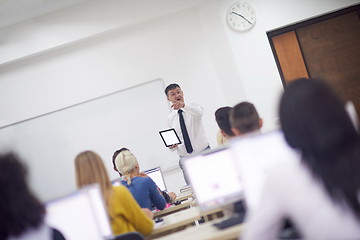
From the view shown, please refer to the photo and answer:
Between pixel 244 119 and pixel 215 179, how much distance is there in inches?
14.4

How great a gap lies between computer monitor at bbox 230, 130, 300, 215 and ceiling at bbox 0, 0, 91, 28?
430 centimetres

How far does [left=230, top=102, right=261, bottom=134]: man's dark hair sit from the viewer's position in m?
2.19

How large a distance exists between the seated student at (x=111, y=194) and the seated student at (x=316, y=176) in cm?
136

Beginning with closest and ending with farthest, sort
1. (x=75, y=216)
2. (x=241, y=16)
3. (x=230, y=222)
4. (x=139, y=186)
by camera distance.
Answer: (x=75, y=216) < (x=230, y=222) < (x=139, y=186) < (x=241, y=16)

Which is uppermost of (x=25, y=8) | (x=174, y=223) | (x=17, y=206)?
(x=25, y=8)

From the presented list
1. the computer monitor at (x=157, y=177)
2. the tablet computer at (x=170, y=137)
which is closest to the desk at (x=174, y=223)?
the computer monitor at (x=157, y=177)

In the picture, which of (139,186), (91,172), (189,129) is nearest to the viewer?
(91,172)

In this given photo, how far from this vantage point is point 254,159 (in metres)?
1.97

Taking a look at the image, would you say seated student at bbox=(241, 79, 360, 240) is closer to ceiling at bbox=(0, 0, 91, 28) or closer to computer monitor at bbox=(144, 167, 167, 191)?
computer monitor at bbox=(144, 167, 167, 191)

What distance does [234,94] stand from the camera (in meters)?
5.99

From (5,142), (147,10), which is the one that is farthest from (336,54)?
(5,142)

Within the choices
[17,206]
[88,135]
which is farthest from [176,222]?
[88,135]

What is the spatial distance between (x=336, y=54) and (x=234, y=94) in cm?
151

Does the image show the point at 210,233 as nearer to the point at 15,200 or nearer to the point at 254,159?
the point at 254,159
